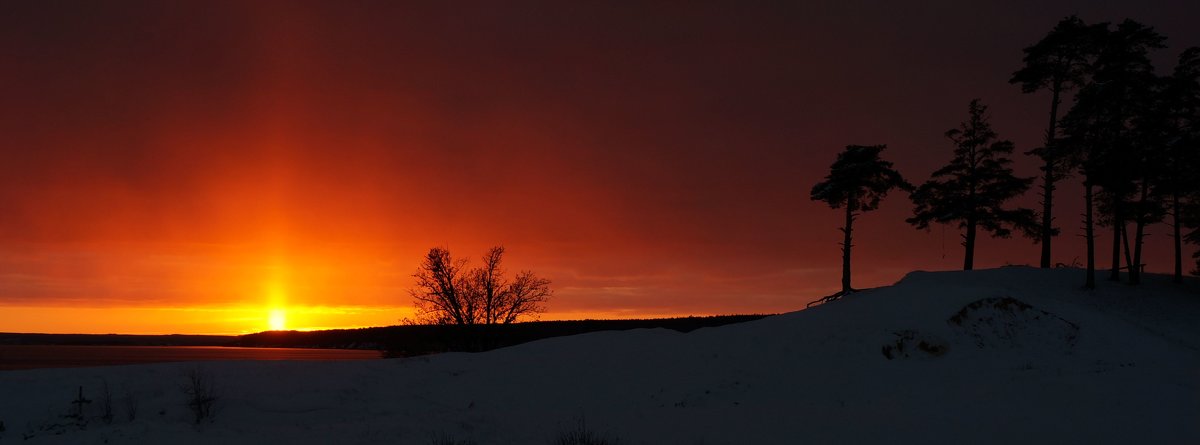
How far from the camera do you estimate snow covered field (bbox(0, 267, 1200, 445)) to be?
20188mm

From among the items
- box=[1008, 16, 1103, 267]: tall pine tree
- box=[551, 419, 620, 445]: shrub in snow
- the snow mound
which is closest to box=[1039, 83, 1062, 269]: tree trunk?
box=[1008, 16, 1103, 267]: tall pine tree

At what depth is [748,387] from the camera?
90.0 feet

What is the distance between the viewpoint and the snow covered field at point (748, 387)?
795 inches

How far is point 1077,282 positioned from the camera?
44312 mm

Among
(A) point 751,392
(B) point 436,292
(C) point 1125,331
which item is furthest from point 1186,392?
(B) point 436,292

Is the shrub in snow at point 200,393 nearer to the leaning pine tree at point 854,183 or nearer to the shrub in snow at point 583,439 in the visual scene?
the shrub in snow at point 583,439

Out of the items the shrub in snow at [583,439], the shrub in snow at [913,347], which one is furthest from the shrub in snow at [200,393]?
the shrub in snow at [913,347]

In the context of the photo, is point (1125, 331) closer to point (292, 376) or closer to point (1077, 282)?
point (1077, 282)

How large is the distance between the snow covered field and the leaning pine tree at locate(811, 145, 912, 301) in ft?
38.2

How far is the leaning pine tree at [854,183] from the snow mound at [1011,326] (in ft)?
54.5

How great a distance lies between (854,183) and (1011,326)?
19.2m

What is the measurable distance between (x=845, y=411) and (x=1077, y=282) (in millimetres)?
29637

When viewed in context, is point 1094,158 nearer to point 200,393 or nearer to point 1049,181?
point 1049,181

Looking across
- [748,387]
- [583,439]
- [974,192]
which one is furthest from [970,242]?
[583,439]
